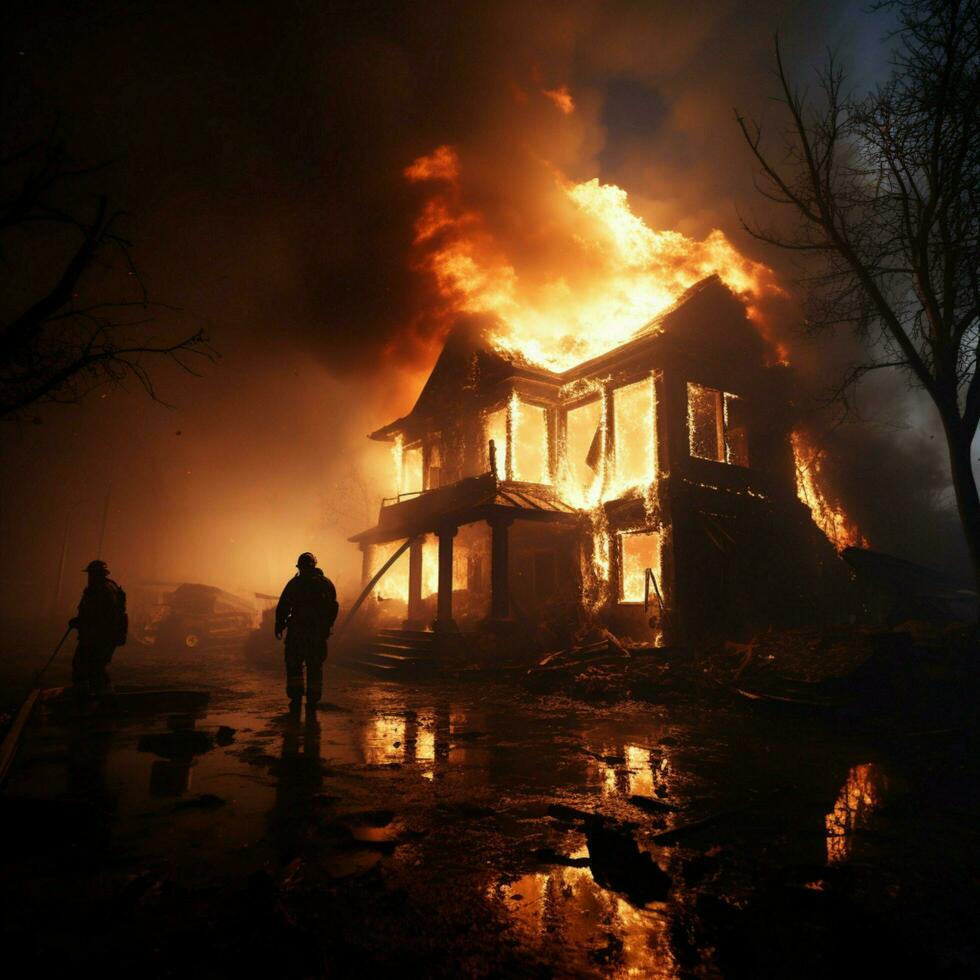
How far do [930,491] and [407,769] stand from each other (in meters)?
30.7

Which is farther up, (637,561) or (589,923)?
(637,561)

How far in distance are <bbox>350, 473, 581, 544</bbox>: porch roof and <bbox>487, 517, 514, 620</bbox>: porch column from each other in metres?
0.31

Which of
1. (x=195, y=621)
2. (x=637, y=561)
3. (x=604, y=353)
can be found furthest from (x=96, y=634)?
(x=195, y=621)

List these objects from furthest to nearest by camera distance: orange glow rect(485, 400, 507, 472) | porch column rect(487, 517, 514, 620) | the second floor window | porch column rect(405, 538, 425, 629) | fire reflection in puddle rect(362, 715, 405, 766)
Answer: porch column rect(405, 538, 425, 629)
orange glow rect(485, 400, 507, 472)
the second floor window
porch column rect(487, 517, 514, 620)
fire reflection in puddle rect(362, 715, 405, 766)

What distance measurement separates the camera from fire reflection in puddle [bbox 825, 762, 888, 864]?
363cm

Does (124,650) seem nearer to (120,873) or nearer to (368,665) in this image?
(368,665)

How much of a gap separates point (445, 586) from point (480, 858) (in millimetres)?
13810

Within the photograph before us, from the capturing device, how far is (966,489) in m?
10.8

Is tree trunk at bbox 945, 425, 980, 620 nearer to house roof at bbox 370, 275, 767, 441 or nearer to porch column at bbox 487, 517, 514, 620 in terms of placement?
house roof at bbox 370, 275, 767, 441

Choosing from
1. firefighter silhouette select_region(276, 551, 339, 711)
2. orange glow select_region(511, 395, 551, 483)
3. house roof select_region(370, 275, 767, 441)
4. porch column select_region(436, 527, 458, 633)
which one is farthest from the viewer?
orange glow select_region(511, 395, 551, 483)

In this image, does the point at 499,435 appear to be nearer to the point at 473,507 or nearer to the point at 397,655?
the point at 473,507

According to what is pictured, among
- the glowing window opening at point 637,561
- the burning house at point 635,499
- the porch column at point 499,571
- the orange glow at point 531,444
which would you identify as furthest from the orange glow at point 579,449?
the porch column at point 499,571

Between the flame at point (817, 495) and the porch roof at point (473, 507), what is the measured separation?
7889mm

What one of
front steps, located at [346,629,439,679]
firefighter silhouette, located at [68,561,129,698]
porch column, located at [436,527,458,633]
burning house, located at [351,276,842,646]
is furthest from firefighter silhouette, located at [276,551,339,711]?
porch column, located at [436,527,458,633]
